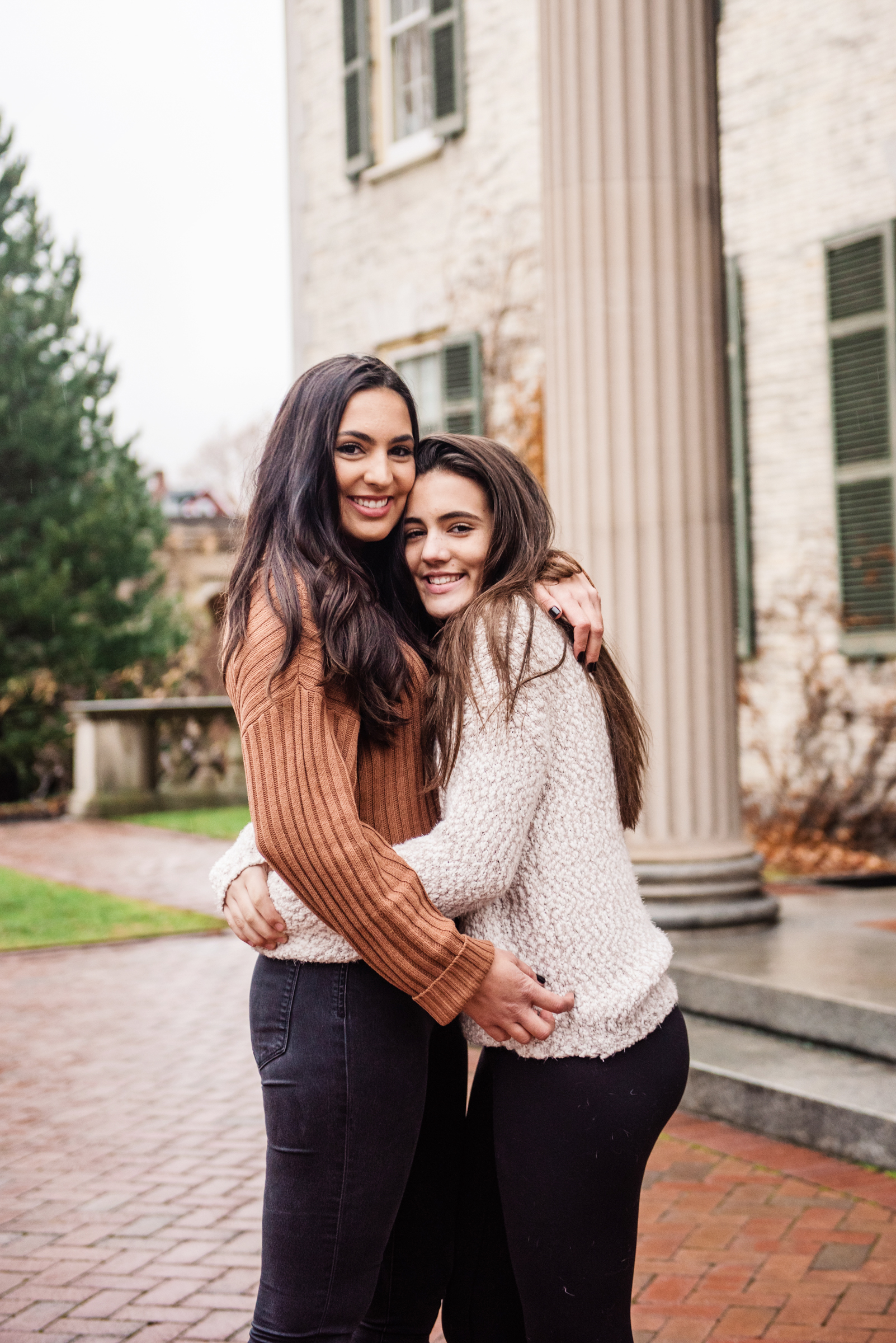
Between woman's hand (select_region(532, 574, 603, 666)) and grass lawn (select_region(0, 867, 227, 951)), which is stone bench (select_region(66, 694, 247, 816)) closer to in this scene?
grass lawn (select_region(0, 867, 227, 951))

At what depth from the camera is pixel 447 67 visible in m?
11.5

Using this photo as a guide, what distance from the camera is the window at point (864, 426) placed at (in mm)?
8836

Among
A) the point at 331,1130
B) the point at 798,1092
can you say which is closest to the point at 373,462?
the point at 331,1130

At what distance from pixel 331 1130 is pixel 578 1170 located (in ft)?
1.08

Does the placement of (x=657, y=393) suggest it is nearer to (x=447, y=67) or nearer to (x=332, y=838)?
(x=332, y=838)

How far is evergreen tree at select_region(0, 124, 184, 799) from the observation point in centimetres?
1742

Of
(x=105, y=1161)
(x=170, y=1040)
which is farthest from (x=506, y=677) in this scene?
(x=170, y=1040)

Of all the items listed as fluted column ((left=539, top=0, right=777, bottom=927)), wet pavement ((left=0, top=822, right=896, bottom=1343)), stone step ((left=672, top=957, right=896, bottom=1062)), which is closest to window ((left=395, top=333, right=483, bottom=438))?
fluted column ((left=539, top=0, right=777, bottom=927))

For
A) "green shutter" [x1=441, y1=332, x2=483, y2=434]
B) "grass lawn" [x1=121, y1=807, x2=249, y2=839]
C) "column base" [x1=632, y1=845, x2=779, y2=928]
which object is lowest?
"grass lawn" [x1=121, y1=807, x2=249, y2=839]

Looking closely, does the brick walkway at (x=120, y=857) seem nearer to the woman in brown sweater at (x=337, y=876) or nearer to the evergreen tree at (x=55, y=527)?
the evergreen tree at (x=55, y=527)

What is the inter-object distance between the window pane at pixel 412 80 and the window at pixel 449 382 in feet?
6.58

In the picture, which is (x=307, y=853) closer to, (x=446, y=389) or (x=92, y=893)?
(x=92, y=893)

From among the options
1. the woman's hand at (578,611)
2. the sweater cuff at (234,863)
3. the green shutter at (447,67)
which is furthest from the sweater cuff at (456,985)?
the green shutter at (447,67)

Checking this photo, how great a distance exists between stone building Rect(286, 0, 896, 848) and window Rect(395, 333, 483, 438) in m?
0.02
